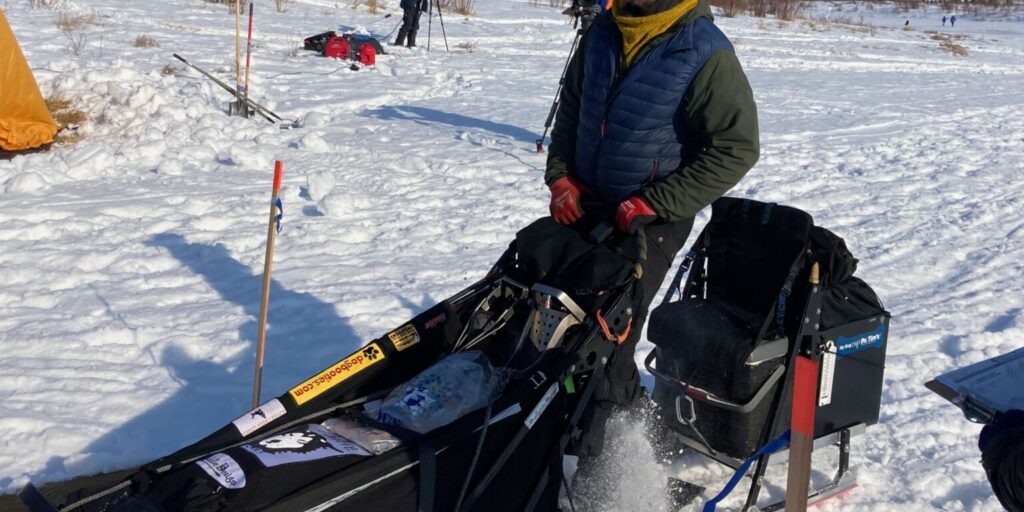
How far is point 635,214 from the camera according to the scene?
3.09 meters

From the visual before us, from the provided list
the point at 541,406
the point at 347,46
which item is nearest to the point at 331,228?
the point at 541,406

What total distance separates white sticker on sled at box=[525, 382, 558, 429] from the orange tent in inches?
254

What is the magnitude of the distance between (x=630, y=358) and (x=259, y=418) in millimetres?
1287

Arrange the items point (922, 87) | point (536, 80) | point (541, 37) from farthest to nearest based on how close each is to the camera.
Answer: point (541, 37) < point (922, 87) < point (536, 80)

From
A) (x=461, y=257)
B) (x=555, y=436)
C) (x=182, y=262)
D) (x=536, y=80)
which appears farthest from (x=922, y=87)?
Answer: (x=555, y=436)

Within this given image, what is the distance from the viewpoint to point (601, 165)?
3.30 metres

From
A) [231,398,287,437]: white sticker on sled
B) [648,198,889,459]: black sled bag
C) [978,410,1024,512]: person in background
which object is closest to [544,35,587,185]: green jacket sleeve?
[648,198,889,459]: black sled bag

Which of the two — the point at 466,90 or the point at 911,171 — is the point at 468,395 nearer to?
the point at 911,171

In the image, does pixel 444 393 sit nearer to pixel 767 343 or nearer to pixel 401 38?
pixel 767 343

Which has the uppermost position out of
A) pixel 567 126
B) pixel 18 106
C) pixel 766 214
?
pixel 567 126

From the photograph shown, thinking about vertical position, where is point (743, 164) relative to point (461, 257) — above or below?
above

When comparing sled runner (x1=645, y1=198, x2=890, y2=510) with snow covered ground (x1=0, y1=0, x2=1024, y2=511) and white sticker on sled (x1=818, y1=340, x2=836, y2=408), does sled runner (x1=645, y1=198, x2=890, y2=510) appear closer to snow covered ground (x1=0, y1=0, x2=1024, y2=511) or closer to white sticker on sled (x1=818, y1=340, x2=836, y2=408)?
white sticker on sled (x1=818, y1=340, x2=836, y2=408)

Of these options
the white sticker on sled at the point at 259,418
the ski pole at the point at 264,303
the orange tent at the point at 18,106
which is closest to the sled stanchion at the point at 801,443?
the white sticker on sled at the point at 259,418

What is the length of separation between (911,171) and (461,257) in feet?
16.6
